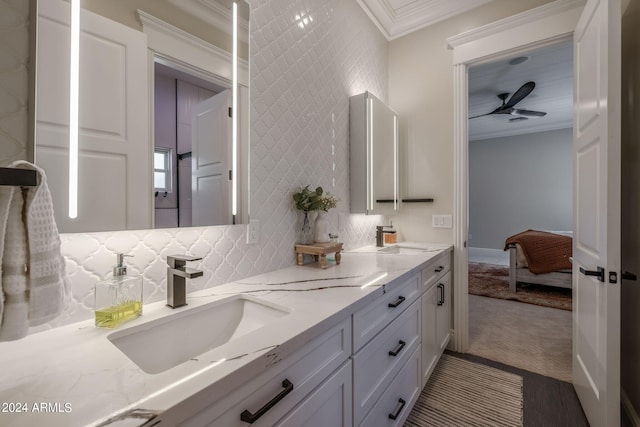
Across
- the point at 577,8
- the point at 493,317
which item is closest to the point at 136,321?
the point at 577,8

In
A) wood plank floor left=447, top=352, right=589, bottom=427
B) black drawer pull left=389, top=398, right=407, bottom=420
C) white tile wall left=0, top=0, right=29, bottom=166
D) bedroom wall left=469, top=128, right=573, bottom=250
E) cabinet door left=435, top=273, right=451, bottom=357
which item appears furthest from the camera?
bedroom wall left=469, top=128, right=573, bottom=250

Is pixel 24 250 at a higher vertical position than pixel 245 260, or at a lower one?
higher

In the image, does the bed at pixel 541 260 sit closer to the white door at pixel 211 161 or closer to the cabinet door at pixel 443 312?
the cabinet door at pixel 443 312

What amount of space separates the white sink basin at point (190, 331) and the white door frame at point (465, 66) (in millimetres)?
1882

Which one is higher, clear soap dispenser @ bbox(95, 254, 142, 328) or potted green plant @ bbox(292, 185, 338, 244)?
potted green plant @ bbox(292, 185, 338, 244)

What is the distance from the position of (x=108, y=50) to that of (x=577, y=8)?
273cm

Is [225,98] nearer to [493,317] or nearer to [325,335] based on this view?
[325,335]

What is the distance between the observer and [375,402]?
3.84ft

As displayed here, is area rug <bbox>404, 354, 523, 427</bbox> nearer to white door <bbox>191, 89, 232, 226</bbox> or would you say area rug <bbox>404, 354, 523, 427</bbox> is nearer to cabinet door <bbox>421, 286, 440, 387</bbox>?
cabinet door <bbox>421, 286, 440, 387</bbox>

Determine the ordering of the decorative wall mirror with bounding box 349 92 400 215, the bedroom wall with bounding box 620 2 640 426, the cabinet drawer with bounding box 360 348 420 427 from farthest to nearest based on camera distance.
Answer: the decorative wall mirror with bounding box 349 92 400 215 < the bedroom wall with bounding box 620 2 640 426 < the cabinet drawer with bounding box 360 348 420 427

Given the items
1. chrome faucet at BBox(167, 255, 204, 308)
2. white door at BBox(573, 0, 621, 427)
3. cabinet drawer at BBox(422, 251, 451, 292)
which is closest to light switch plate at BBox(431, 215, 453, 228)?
cabinet drawer at BBox(422, 251, 451, 292)

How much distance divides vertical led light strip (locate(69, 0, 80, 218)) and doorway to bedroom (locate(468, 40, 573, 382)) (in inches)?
104

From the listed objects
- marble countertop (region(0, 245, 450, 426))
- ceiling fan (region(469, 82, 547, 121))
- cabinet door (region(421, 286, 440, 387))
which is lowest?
cabinet door (region(421, 286, 440, 387))

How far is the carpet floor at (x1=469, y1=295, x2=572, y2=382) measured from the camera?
2182 millimetres
